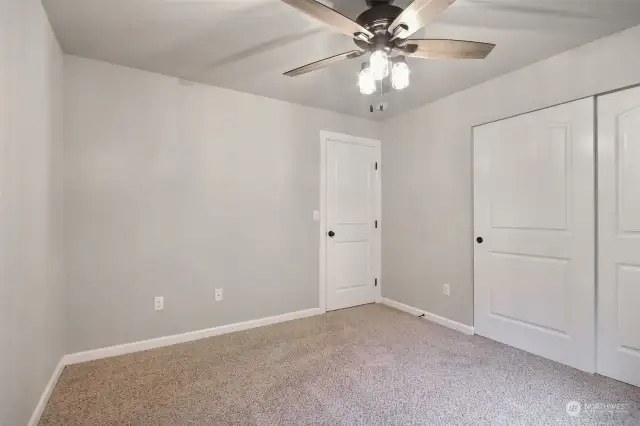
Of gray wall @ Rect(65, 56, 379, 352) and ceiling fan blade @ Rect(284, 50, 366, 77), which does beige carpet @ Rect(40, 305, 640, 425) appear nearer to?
gray wall @ Rect(65, 56, 379, 352)

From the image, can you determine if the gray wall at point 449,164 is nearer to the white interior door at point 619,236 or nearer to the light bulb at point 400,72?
the white interior door at point 619,236

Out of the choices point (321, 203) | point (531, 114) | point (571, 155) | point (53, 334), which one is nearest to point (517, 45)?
point (531, 114)

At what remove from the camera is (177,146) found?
2834mm

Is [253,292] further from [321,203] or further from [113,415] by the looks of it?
[113,415]

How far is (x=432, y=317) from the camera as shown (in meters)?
3.38

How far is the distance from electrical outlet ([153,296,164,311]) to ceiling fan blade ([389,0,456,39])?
8.70 feet

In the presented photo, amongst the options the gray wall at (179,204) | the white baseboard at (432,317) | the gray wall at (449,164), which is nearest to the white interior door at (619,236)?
the gray wall at (449,164)

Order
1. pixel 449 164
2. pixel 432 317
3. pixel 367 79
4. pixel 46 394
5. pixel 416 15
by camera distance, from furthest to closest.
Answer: pixel 432 317
pixel 449 164
pixel 46 394
pixel 367 79
pixel 416 15

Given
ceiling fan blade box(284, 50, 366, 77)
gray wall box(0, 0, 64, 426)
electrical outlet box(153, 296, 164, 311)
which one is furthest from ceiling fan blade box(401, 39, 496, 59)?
electrical outlet box(153, 296, 164, 311)

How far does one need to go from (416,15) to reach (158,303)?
2.79 meters

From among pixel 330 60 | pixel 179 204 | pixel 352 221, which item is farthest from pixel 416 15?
pixel 352 221

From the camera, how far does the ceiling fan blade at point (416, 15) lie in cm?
126

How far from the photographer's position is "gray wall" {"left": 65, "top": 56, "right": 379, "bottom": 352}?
2.47 metres

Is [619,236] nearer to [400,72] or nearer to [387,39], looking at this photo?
[400,72]
